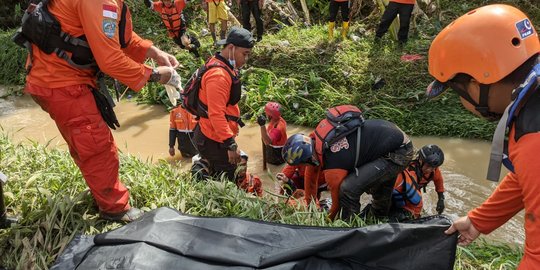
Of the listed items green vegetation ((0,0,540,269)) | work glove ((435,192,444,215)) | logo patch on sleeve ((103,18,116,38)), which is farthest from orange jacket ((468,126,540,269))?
work glove ((435,192,444,215))

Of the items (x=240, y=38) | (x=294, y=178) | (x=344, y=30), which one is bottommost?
(x=294, y=178)

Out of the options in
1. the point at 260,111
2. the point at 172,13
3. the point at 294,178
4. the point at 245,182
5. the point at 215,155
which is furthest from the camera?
the point at 172,13

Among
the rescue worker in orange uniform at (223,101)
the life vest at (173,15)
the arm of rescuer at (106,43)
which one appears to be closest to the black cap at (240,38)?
the rescue worker in orange uniform at (223,101)

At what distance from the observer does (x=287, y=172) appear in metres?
5.00

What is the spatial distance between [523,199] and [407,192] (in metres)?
2.66

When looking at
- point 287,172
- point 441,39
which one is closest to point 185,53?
point 287,172

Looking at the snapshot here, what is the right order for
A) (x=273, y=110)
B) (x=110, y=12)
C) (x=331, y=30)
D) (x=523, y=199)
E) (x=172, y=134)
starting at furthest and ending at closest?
(x=331, y=30) < (x=172, y=134) < (x=273, y=110) < (x=110, y=12) < (x=523, y=199)

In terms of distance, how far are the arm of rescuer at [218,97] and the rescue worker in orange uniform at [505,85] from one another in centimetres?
235

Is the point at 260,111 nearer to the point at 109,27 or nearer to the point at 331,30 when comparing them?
the point at 331,30

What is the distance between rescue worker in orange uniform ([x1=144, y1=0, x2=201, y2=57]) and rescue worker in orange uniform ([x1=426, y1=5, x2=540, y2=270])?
7113 millimetres

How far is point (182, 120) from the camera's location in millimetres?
5758

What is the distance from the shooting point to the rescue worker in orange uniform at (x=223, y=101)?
419 cm

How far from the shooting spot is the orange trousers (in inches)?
126

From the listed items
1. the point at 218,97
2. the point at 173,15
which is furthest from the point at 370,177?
the point at 173,15
